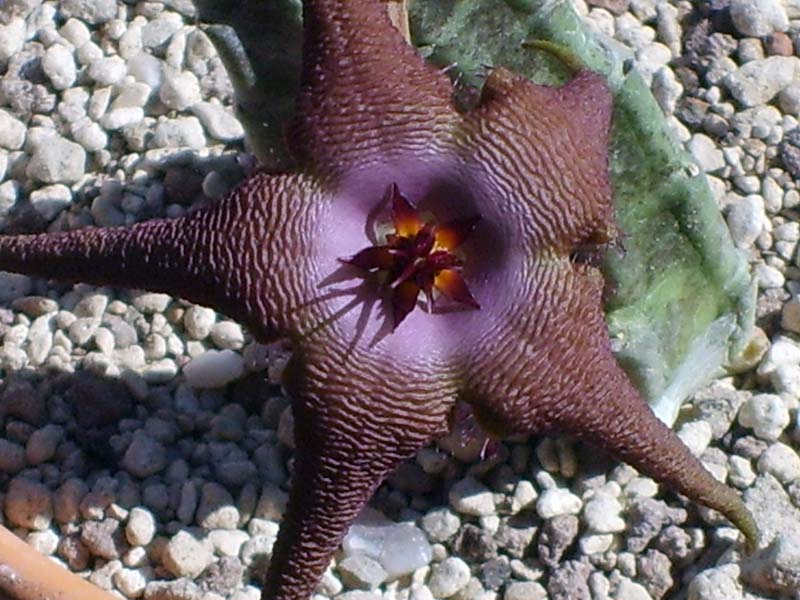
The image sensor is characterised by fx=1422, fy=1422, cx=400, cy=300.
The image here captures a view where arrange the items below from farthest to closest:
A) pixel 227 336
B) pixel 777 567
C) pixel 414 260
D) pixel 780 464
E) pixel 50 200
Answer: pixel 50 200 → pixel 227 336 → pixel 780 464 → pixel 777 567 → pixel 414 260

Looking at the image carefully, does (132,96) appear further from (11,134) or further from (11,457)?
(11,457)

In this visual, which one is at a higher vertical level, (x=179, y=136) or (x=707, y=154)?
(x=707, y=154)

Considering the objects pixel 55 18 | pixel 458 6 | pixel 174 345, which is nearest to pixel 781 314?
pixel 458 6

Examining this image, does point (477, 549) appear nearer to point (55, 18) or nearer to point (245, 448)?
point (245, 448)

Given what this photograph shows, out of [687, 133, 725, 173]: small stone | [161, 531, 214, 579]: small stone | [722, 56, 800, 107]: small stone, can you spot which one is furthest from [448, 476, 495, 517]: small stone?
[722, 56, 800, 107]: small stone

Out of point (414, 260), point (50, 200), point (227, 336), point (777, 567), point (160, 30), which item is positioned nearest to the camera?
point (414, 260)

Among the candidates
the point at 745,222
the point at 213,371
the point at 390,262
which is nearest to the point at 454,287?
the point at 390,262

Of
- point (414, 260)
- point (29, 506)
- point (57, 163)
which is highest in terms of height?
point (414, 260)

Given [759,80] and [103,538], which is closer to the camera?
[103,538]
